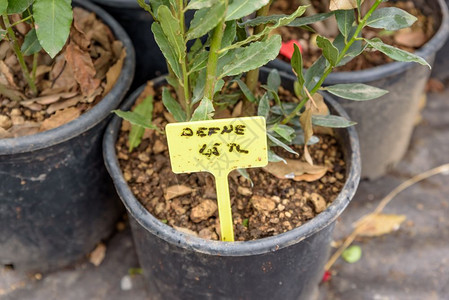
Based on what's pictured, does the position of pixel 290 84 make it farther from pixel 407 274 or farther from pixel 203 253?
pixel 407 274

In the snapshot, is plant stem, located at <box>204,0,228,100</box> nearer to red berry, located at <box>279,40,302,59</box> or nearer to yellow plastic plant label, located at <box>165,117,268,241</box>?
yellow plastic plant label, located at <box>165,117,268,241</box>

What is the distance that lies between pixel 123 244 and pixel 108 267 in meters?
0.09

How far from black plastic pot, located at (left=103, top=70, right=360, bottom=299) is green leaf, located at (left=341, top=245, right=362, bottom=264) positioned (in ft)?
1.10

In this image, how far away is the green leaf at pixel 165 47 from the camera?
1.11 metres

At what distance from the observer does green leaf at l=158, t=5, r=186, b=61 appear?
0.97 metres

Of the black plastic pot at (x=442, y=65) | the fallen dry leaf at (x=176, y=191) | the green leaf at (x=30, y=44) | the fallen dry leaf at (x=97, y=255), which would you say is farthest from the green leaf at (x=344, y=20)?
the black plastic pot at (x=442, y=65)

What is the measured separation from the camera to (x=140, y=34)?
1694 millimetres

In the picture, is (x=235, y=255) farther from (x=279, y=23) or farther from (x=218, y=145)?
(x=279, y=23)

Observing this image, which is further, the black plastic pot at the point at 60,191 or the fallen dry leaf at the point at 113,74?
the fallen dry leaf at the point at 113,74

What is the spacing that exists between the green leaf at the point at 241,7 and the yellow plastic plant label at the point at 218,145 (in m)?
0.20

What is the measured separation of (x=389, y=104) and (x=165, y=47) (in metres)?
0.87

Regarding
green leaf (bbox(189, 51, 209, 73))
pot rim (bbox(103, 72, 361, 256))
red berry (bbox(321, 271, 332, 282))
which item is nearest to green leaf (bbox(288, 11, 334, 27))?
green leaf (bbox(189, 51, 209, 73))

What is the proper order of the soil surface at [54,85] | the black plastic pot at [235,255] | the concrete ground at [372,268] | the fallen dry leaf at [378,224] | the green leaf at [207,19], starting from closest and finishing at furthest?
the green leaf at [207,19], the black plastic pot at [235,255], the soil surface at [54,85], the concrete ground at [372,268], the fallen dry leaf at [378,224]

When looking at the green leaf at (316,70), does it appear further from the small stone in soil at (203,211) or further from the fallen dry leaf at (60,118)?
the fallen dry leaf at (60,118)
